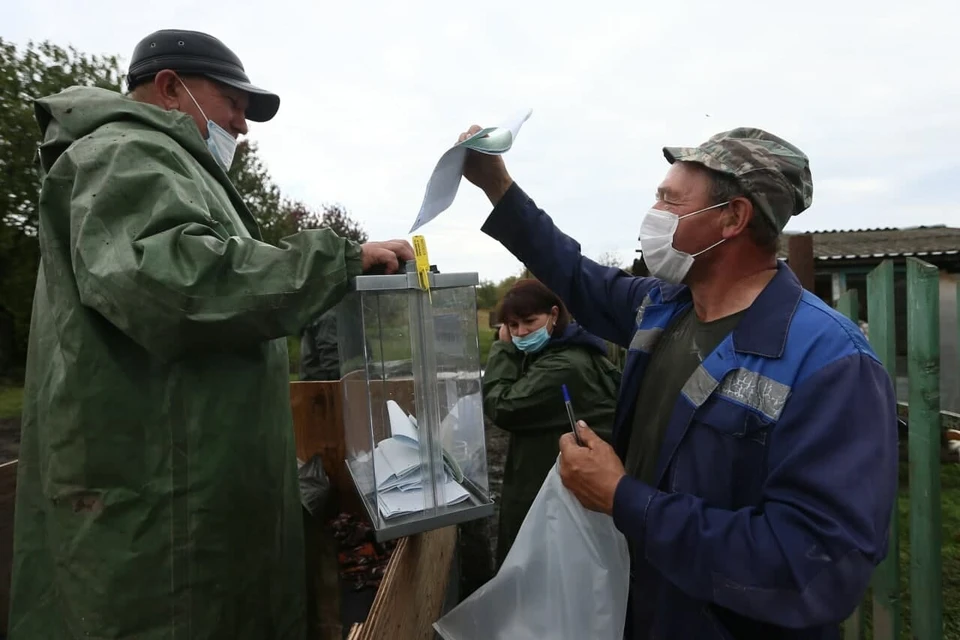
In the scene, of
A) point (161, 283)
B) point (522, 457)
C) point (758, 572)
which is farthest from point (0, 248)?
point (758, 572)

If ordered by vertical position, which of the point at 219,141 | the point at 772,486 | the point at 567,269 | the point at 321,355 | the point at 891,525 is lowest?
the point at 891,525

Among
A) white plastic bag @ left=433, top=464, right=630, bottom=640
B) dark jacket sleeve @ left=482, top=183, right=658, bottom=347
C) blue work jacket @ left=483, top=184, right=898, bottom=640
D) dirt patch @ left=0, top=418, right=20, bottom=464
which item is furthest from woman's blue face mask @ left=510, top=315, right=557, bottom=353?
dirt patch @ left=0, top=418, right=20, bottom=464

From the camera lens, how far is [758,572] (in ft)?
4.01

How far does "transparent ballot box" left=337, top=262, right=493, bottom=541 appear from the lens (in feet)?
5.12

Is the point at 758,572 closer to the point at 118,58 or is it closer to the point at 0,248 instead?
the point at 0,248

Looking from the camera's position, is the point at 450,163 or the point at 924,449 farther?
the point at 924,449

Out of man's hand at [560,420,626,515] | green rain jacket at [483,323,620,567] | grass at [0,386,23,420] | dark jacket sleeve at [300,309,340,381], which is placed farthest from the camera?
grass at [0,386,23,420]

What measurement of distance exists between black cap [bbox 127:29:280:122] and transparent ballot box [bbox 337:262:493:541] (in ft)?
2.62

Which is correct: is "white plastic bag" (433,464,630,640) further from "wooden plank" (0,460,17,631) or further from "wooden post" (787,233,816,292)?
"wooden post" (787,233,816,292)

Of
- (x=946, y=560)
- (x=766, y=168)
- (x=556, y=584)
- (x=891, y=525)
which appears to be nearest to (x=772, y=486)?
(x=556, y=584)

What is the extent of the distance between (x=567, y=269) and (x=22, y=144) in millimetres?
12761

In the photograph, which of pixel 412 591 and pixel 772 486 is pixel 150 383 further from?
pixel 772 486

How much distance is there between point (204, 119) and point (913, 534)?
300cm

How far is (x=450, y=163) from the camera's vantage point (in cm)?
164
